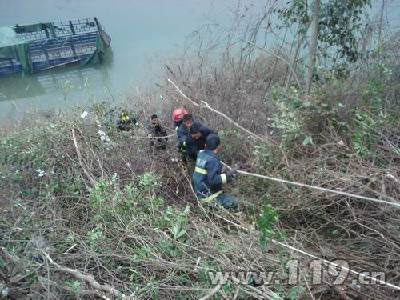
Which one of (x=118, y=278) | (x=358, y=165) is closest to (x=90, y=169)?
(x=118, y=278)

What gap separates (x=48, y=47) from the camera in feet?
40.8

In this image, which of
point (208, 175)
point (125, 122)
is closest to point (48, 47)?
point (125, 122)

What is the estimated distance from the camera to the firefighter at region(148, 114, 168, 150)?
549 cm

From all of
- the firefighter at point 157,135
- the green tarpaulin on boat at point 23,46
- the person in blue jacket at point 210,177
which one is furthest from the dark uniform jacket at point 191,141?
the green tarpaulin on boat at point 23,46

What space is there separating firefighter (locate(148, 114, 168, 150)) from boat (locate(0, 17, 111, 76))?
7929 millimetres

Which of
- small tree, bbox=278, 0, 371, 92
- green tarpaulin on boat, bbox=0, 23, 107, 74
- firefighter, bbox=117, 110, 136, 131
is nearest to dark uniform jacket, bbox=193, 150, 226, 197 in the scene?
firefighter, bbox=117, 110, 136, 131

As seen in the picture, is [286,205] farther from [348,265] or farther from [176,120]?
[176,120]

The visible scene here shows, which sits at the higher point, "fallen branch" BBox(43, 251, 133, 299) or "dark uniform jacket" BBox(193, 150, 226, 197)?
"dark uniform jacket" BBox(193, 150, 226, 197)

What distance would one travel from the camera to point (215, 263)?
10.4ft

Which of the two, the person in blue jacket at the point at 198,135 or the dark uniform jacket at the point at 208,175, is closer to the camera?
the dark uniform jacket at the point at 208,175

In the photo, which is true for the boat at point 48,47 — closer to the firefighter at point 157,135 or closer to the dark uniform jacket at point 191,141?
the firefighter at point 157,135

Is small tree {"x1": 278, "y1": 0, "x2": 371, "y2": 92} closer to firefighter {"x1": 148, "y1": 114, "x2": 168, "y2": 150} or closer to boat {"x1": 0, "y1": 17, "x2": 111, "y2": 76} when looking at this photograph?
firefighter {"x1": 148, "y1": 114, "x2": 168, "y2": 150}

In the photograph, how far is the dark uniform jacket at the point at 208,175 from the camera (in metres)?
4.09

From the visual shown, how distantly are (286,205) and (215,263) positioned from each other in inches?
39.3
